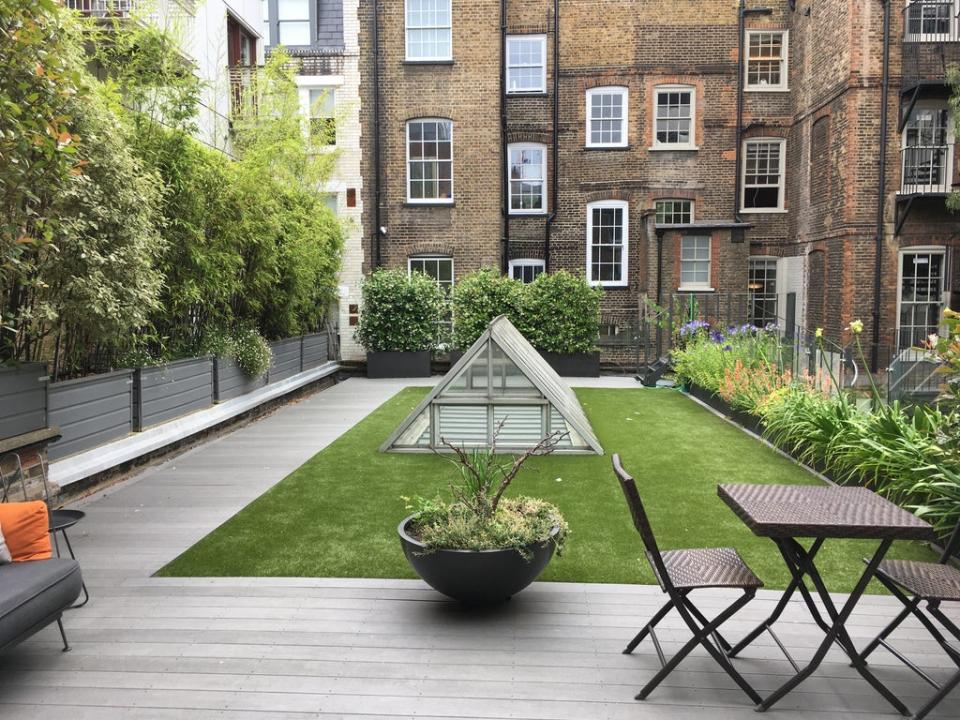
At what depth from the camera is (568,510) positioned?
6523 millimetres

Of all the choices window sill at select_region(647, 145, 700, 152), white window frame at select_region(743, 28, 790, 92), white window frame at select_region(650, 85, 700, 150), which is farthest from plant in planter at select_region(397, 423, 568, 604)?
white window frame at select_region(743, 28, 790, 92)

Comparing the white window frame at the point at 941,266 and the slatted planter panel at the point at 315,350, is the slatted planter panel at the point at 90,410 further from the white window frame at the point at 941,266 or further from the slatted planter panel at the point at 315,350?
the white window frame at the point at 941,266

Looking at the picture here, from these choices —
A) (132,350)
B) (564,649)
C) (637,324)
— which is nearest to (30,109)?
(132,350)

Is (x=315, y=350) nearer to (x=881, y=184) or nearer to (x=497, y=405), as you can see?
(x=497, y=405)

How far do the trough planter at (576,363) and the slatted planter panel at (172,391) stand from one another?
805 centimetres

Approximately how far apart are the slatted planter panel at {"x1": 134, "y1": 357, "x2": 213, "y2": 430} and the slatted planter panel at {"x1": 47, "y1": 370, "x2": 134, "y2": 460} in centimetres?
20

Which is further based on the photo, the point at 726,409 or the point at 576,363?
the point at 576,363

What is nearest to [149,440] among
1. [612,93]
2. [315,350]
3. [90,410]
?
[90,410]

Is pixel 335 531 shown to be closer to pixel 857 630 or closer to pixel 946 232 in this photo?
pixel 857 630

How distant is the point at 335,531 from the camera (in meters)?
6.00

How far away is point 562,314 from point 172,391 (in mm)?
8972

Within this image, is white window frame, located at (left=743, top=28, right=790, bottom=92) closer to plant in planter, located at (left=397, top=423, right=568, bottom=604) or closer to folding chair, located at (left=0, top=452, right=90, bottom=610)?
plant in planter, located at (left=397, top=423, right=568, bottom=604)

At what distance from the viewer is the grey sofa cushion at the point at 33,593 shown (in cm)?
339

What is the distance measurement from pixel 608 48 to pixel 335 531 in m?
16.2
